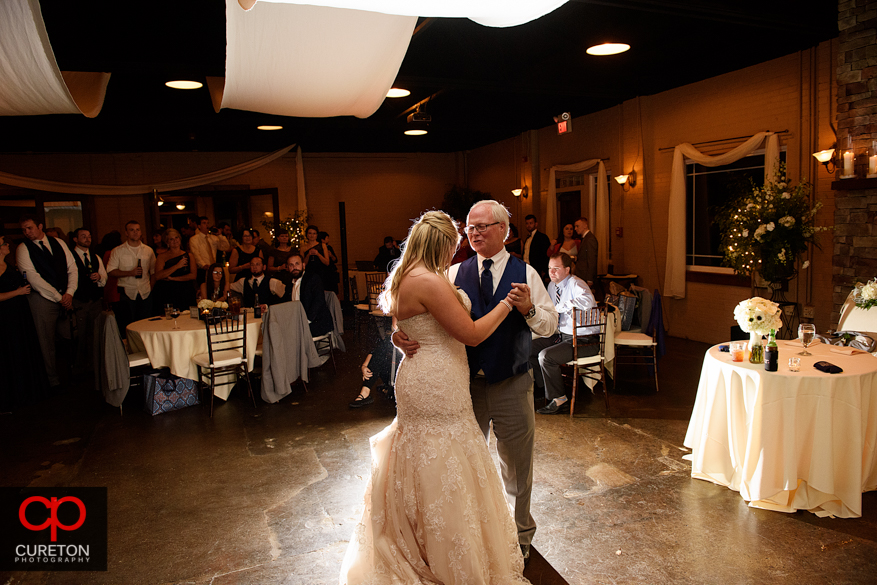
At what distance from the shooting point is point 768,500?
3.39 m

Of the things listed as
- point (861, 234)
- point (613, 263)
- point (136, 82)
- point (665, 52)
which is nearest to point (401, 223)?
point (613, 263)

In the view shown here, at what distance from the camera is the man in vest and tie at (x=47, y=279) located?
6.03 metres

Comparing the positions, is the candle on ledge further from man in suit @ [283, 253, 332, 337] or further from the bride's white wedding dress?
man in suit @ [283, 253, 332, 337]

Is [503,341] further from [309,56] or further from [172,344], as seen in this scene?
[172,344]

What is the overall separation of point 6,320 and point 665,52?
7.47 metres

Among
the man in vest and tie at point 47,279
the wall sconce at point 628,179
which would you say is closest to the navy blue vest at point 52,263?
the man in vest and tie at point 47,279

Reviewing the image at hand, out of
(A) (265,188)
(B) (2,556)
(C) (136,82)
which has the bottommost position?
(B) (2,556)

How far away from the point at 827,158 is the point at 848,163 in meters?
0.59

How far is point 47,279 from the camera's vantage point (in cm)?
620

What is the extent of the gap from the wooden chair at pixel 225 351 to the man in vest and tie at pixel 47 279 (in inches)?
73.8

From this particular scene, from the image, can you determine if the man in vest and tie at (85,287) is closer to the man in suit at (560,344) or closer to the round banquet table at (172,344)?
the round banquet table at (172,344)

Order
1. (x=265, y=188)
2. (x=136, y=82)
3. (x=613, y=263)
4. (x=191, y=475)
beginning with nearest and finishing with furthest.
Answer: (x=191, y=475) < (x=136, y=82) < (x=613, y=263) < (x=265, y=188)

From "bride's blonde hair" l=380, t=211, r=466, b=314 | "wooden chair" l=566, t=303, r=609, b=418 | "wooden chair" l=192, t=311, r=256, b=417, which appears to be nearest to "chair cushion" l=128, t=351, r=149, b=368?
"wooden chair" l=192, t=311, r=256, b=417

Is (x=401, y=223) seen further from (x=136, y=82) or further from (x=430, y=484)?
(x=430, y=484)
